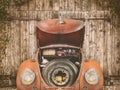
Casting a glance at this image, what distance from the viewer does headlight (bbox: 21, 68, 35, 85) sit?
6408 millimetres

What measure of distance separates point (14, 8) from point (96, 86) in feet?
9.48

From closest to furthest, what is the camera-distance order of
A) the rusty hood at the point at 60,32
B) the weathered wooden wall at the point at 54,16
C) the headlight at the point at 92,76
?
the headlight at the point at 92,76, the rusty hood at the point at 60,32, the weathered wooden wall at the point at 54,16

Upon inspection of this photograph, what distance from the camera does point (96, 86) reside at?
6.37m

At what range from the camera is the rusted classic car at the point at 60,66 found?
6406mm

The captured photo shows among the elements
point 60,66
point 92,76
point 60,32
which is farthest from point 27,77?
point 92,76

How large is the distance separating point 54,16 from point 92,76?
207cm

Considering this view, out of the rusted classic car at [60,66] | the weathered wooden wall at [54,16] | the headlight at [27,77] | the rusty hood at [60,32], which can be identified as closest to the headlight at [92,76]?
the rusted classic car at [60,66]

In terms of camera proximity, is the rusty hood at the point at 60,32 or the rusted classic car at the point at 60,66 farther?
the rusty hood at the point at 60,32

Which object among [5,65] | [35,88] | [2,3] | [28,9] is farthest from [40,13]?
[35,88]

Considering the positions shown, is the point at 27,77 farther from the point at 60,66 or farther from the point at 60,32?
the point at 60,32

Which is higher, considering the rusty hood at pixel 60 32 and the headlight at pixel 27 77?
the rusty hood at pixel 60 32

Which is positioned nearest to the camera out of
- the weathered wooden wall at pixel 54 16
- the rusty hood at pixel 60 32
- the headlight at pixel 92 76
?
the headlight at pixel 92 76

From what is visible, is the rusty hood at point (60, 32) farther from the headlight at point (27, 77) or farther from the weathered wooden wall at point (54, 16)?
the headlight at point (27, 77)

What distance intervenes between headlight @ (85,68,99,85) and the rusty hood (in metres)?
0.84
